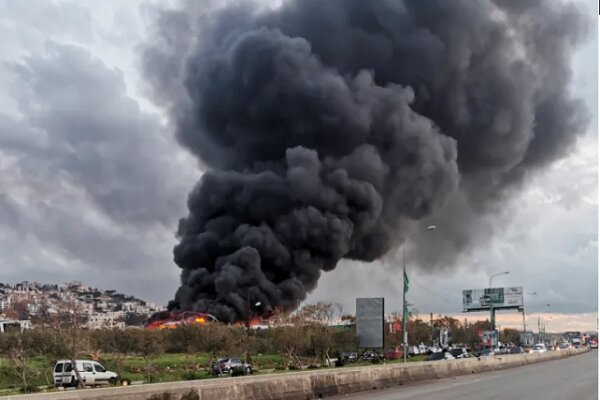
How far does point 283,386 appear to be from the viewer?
16984mm

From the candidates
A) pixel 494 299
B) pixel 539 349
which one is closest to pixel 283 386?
pixel 539 349

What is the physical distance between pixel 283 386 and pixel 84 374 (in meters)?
17.8

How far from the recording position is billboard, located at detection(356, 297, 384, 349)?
34156 mm

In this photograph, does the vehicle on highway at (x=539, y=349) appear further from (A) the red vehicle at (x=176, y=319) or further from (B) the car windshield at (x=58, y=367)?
(B) the car windshield at (x=58, y=367)

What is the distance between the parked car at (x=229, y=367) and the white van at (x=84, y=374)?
730 cm

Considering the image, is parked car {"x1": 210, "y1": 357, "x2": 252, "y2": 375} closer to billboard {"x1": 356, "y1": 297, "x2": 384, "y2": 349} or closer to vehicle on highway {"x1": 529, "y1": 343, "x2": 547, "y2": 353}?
billboard {"x1": 356, "y1": 297, "x2": 384, "y2": 349}

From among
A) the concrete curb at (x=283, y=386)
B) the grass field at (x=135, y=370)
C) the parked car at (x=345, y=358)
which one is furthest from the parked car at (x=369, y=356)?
the concrete curb at (x=283, y=386)

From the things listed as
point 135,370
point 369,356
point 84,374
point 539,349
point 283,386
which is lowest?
point 539,349

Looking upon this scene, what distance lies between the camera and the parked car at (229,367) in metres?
38.2

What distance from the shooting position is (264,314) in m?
64.0

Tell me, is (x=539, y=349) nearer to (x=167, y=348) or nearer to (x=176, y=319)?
(x=176, y=319)

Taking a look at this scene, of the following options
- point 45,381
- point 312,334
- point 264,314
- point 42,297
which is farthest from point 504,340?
point 45,381

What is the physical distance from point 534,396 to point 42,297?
38.4 metres

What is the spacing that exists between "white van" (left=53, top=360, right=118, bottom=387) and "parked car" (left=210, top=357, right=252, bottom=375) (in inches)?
287
